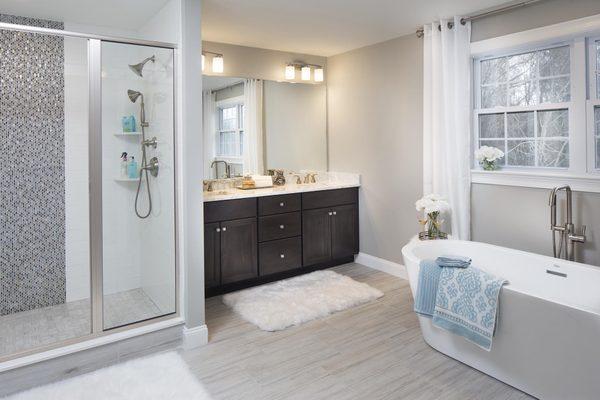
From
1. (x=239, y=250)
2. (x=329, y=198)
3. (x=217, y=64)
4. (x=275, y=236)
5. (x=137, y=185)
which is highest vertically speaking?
(x=217, y=64)

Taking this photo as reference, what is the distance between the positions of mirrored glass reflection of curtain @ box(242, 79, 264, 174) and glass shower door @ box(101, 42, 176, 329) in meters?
1.47

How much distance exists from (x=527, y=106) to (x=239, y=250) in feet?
9.00

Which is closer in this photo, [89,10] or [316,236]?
[89,10]

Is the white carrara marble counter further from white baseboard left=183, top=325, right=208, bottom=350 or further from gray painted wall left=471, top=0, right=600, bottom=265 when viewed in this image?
gray painted wall left=471, top=0, right=600, bottom=265

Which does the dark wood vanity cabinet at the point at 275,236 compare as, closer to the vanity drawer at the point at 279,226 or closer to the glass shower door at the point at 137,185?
the vanity drawer at the point at 279,226

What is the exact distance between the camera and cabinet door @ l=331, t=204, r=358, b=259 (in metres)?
4.75

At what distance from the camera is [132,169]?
3.20 metres

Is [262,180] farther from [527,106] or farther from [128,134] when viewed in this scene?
[527,106]

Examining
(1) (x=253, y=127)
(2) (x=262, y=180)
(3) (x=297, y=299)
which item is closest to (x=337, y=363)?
(3) (x=297, y=299)

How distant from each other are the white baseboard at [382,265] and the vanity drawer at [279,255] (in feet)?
2.77

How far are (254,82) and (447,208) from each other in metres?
2.40

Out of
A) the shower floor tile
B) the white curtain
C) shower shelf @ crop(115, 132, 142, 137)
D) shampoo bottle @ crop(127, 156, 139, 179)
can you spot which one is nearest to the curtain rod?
the white curtain

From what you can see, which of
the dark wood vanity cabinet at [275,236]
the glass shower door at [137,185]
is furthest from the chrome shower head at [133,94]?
the dark wood vanity cabinet at [275,236]

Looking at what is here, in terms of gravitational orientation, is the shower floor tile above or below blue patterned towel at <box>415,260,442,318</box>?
below
